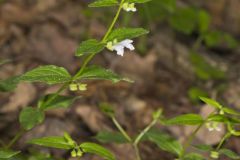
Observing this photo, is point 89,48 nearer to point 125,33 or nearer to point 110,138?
point 125,33

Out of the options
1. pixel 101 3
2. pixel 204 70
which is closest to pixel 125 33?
pixel 101 3

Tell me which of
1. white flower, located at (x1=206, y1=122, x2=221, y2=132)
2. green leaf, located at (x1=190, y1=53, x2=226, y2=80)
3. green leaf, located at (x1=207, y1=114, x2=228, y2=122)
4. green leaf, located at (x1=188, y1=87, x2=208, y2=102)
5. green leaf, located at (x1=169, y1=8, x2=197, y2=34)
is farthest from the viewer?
green leaf, located at (x1=169, y1=8, x2=197, y2=34)

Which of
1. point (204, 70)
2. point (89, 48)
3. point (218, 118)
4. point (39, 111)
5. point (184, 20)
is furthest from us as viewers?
point (184, 20)

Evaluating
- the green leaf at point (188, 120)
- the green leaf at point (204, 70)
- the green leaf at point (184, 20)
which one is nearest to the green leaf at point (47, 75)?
the green leaf at point (188, 120)

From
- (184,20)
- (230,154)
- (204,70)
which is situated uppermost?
(230,154)

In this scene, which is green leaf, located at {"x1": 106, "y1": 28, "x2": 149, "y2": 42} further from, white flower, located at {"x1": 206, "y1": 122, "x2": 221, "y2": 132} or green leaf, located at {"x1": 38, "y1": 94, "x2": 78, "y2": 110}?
white flower, located at {"x1": 206, "y1": 122, "x2": 221, "y2": 132}

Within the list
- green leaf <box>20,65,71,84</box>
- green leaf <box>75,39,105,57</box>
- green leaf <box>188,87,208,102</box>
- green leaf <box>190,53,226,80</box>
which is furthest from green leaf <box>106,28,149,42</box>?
green leaf <box>190,53,226,80</box>

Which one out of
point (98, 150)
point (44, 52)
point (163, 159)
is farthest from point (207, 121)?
point (44, 52)
